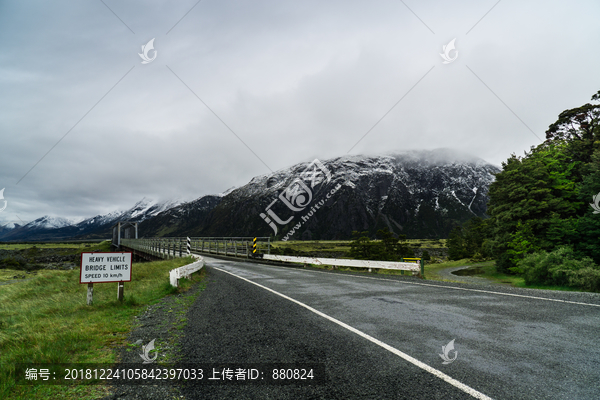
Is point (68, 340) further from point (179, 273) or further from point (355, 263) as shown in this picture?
point (355, 263)

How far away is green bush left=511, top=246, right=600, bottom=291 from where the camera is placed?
15.6 meters

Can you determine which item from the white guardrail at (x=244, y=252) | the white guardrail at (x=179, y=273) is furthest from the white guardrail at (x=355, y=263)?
the white guardrail at (x=179, y=273)

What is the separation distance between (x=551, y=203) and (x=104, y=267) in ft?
121

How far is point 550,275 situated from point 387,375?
78.2 ft

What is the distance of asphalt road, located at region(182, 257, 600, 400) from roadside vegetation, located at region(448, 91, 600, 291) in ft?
62.2

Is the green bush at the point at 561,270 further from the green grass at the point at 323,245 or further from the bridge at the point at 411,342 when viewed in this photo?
the green grass at the point at 323,245

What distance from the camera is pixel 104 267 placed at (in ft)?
28.1

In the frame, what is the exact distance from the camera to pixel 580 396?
307cm

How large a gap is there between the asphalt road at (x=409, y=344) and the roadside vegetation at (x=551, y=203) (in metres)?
18.9

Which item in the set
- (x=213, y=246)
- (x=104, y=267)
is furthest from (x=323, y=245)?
(x=104, y=267)

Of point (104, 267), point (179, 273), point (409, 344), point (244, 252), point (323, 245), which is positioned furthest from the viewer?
point (323, 245)

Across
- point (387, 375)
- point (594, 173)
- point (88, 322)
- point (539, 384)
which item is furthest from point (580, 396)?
point (594, 173)

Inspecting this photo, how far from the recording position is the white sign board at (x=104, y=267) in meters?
8.30

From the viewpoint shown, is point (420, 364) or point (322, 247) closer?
point (420, 364)
